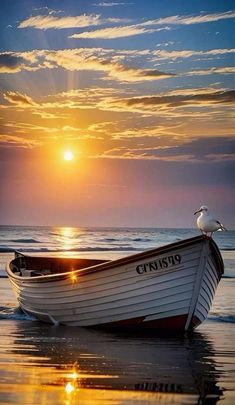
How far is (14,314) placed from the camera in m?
7.77

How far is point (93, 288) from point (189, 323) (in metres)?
0.89

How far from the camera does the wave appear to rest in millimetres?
7527

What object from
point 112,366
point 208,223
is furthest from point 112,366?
point 208,223

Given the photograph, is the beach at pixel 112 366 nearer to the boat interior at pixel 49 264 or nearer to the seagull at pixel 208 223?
the seagull at pixel 208 223

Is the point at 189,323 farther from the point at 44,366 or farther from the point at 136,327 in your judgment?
the point at 44,366

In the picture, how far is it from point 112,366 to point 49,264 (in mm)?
4896

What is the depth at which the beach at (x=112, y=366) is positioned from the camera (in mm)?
3627

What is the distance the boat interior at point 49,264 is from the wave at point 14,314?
696 mm

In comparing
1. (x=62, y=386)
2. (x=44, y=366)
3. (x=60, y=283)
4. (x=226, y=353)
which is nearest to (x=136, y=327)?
(x=60, y=283)

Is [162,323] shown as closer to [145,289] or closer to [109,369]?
[145,289]

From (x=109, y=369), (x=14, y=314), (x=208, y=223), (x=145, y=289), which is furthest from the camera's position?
(x=14, y=314)

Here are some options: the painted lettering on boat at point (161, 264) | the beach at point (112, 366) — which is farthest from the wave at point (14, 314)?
the painted lettering on boat at point (161, 264)

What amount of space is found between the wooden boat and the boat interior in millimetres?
2016

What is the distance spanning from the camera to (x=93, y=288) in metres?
6.46
